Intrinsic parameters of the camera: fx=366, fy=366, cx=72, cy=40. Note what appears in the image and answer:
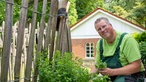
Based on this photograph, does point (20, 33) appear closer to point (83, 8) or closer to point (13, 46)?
point (13, 46)

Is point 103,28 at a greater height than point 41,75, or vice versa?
point 103,28

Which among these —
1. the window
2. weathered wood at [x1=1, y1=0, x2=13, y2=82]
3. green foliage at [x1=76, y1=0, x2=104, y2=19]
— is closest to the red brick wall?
the window

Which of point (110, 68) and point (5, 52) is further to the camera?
point (110, 68)

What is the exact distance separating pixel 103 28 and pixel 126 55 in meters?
0.34

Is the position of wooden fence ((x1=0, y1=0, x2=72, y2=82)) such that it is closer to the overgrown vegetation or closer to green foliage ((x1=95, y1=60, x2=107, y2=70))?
the overgrown vegetation

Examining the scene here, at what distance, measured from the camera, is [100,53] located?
3.89 meters

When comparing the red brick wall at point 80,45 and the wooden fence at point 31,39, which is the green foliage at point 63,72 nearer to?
the wooden fence at point 31,39

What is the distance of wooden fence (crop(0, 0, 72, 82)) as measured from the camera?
9.40 ft

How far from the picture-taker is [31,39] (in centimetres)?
345

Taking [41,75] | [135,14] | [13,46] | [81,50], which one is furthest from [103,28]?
[135,14]

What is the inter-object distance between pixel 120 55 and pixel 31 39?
885 mm

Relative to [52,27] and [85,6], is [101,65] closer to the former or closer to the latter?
[52,27]

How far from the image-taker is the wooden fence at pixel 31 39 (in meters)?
2.87

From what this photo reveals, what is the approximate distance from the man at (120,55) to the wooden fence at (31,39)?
616 millimetres
